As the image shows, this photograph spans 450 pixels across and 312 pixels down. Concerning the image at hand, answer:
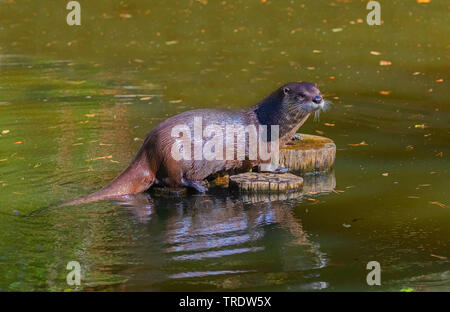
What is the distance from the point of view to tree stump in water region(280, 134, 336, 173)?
7743 millimetres

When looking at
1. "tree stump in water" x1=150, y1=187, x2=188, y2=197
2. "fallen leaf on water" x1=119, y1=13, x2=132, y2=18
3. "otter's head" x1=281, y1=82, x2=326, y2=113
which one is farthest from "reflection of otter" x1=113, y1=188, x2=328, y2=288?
"fallen leaf on water" x1=119, y1=13, x2=132, y2=18

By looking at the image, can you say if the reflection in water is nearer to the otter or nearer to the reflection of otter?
the reflection of otter

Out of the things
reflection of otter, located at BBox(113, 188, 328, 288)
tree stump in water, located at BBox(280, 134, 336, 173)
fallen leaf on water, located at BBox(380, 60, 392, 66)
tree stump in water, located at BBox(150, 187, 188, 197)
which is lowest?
reflection of otter, located at BBox(113, 188, 328, 288)

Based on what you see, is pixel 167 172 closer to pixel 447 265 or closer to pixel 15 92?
pixel 447 265

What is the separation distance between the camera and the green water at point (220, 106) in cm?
555

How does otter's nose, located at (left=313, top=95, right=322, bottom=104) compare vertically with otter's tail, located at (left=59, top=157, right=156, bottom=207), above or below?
above

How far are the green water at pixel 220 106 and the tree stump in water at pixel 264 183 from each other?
0.58 ft

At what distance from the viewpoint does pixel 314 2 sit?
57.3 ft

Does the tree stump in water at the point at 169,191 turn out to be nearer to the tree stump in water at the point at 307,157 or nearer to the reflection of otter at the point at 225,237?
the reflection of otter at the point at 225,237

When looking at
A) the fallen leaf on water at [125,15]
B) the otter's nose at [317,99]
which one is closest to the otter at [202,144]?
the otter's nose at [317,99]

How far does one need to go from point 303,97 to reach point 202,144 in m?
1.11

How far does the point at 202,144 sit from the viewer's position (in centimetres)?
723

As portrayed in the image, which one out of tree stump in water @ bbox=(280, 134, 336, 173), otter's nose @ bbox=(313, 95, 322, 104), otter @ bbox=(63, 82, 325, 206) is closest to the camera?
otter @ bbox=(63, 82, 325, 206)
